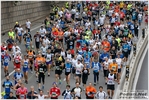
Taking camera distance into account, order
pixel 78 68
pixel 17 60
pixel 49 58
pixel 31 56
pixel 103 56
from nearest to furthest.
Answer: pixel 78 68
pixel 17 60
pixel 49 58
pixel 31 56
pixel 103 56

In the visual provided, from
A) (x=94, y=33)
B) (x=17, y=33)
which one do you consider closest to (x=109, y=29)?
(x=94, y=33)

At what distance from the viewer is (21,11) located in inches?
1409

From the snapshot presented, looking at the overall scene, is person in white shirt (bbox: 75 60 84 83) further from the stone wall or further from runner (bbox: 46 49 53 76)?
the stone wall

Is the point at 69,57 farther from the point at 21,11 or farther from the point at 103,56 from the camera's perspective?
the point at 21,11

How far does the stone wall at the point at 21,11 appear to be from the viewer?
33062mm

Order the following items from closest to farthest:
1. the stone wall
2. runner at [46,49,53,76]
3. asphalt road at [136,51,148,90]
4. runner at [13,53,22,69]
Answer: runner at [13,53,22,69] → runner at [46,49,53,76] → asphalt road at [136,51,148,90] → the stone wall

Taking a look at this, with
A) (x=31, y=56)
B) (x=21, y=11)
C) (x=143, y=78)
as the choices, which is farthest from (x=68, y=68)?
(x=21, y=11)

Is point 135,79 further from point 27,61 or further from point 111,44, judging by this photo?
point 27,61

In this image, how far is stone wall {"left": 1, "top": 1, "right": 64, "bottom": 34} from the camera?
33.1 m

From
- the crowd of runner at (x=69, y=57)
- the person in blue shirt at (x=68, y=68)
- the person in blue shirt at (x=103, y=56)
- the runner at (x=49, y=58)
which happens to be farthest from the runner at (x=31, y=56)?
the person in blue shirt at (x=103, y=56)

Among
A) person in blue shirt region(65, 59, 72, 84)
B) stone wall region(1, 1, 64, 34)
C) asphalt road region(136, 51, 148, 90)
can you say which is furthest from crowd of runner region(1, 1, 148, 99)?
stone wall region(1, 1, 64, 34)

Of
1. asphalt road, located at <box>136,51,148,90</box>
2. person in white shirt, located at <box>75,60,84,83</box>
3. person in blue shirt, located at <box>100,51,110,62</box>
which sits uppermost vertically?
person in blue shirt, located at <box>100,51,110,62</box>

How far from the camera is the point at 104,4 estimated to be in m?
41.8

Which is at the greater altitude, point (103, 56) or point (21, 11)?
point (21, 11)
